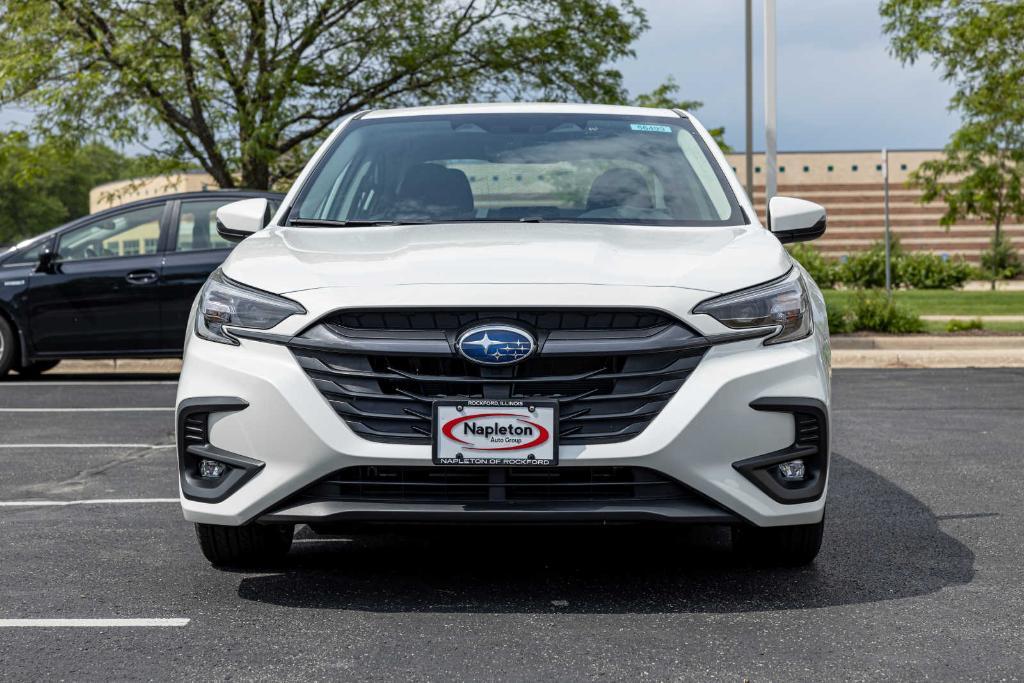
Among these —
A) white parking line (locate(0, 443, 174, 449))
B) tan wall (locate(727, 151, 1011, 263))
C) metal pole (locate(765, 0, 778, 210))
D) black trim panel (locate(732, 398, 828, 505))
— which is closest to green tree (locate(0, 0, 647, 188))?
metal pole (locate(765, 0, 778, 210))

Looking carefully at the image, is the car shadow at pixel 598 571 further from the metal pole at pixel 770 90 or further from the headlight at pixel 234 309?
the metal pole at pixel 770 90

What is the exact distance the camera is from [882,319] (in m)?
16.8

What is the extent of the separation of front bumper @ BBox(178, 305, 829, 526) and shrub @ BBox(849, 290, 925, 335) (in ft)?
42.7

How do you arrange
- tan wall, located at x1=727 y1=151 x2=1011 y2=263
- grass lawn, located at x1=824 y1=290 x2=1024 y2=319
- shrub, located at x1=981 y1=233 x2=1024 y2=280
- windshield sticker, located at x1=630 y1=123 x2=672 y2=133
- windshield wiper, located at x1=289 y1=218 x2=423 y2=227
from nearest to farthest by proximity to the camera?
windshield wiper, located at x1=289 y1=218 x2=423 y2=227, windshield sticker, located at x1=630 y1=123 x2=672 y2=133, grass lawn, located at x1=824 y1=290 x2=1024 y2=319, shrub, located at x1=981 y1=233 x2=1024 y2=280, tan wall, located at x1=727 y1=151 x2=1011 y2=263

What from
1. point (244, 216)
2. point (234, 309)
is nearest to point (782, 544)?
point (234, 309)

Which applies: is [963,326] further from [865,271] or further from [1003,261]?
[1003,261]

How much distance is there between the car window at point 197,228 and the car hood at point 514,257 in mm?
7334

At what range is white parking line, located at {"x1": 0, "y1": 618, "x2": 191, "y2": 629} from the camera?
408 cm

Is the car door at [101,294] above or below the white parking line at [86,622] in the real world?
below

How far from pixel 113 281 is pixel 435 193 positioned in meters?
7.33

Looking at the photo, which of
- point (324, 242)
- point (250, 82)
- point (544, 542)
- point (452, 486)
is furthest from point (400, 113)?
point (250, 82)

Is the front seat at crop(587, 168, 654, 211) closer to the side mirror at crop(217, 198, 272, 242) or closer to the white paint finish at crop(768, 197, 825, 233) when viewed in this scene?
the white paint finish at crop(768, 197, 825, 233)

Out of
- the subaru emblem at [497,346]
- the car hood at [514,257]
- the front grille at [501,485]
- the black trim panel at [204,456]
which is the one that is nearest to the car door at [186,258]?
the car hood at [514,257]

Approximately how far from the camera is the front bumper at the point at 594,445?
4082 mm
